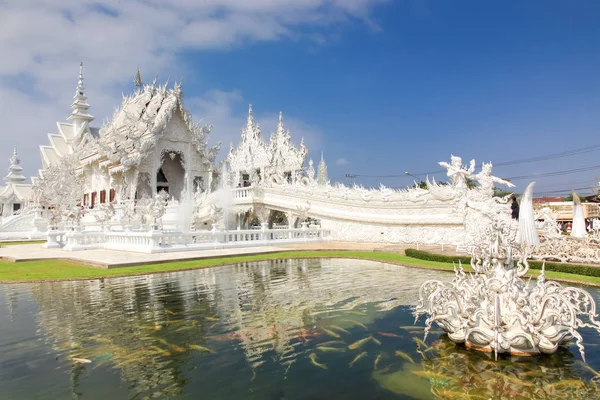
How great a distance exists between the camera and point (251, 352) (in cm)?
490

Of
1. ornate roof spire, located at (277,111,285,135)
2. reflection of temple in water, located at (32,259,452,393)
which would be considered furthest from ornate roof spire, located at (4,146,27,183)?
reflection of temple in water, located at (32,259,452,393)

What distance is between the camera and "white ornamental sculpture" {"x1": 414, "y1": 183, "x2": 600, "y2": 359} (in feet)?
14.8

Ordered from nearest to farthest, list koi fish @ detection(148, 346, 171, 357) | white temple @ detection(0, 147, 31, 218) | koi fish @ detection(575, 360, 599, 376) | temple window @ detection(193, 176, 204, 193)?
koi fish @ detection(575, 360, 599, 376) → koi fish @ detection(148, 346, 171, 357) → temple window @ detection(193, 176, 204, 193) → white temple @ detection(0, 147, 31, 218)

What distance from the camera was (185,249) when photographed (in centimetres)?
1534

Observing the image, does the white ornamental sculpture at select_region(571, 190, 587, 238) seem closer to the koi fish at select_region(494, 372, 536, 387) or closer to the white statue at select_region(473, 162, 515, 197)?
the white statue at select_region(473, 162, 515, 197)

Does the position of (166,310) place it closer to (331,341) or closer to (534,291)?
(331,341)

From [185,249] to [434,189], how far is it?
35.1 feet

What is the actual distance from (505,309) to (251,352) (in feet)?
9.58

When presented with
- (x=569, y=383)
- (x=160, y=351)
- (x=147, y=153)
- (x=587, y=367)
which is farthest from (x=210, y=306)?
(x=147, y=153)

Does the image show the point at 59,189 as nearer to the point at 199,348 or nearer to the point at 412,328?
the point at 199,348

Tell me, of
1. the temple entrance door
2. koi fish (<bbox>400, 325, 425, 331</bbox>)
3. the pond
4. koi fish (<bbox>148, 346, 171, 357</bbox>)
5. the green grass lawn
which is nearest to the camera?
the pond

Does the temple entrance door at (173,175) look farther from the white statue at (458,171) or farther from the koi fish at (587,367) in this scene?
the koi fish at (587,367)

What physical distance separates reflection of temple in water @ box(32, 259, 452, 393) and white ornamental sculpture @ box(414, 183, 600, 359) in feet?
5.26

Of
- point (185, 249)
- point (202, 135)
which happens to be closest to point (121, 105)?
point (202, 135)
